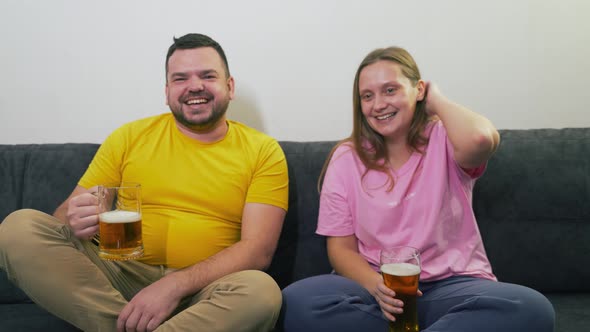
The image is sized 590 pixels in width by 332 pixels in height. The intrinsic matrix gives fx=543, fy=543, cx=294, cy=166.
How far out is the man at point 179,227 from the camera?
5.17 feet

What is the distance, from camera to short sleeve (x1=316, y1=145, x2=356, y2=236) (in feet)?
6.09

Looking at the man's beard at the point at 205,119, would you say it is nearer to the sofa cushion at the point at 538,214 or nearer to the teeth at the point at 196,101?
the teeth at the point at 196,101

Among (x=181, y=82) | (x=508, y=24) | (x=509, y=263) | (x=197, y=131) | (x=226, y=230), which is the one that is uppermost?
(x=508, y=24)

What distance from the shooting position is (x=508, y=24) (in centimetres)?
232

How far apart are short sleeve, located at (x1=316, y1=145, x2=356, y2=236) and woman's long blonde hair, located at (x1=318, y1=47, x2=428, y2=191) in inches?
2.1

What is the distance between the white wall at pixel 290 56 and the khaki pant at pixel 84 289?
915 millimetres

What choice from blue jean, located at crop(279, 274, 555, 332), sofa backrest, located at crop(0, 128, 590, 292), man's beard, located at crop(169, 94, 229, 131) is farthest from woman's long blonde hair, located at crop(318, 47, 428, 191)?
man's beard, located at crop(169, 94, 229, 131)

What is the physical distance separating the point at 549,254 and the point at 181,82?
4.94 ft

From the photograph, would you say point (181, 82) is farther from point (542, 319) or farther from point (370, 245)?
point (542, 319)

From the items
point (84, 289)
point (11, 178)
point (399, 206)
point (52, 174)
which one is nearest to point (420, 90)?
point (399, 206)

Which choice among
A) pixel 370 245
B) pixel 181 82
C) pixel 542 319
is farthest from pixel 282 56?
pixel 542 319

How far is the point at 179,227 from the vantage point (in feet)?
6.33

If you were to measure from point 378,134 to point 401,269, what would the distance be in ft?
1.99

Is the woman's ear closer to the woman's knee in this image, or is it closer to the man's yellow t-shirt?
the man's yellow t-shirt
